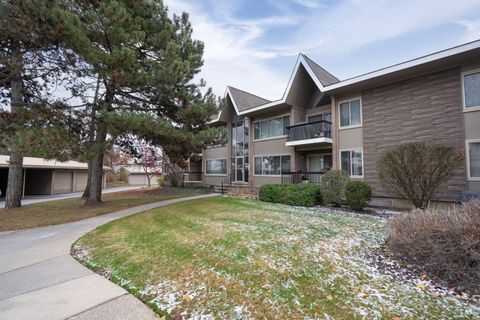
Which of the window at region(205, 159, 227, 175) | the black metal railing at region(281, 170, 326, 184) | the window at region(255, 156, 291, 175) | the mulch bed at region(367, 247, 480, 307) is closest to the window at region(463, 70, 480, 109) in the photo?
the black metal railing at region(281, 170, 326, 184)

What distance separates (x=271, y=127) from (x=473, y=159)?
11108mm

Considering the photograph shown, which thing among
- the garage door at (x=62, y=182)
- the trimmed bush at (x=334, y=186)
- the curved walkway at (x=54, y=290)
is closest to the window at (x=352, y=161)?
the trimmed bush at (x=334, y=186)

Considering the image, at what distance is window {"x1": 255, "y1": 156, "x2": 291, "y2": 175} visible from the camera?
53.4 feet

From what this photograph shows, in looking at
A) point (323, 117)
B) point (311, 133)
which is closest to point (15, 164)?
point (311, 133)

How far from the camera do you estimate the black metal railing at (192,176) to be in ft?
80.8

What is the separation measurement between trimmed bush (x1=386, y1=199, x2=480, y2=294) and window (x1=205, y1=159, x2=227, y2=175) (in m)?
17.0

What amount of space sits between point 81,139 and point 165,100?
376cm

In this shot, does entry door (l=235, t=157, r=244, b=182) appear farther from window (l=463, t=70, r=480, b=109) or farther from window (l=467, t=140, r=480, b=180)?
window (l=463, t=70, r=480, b=109)

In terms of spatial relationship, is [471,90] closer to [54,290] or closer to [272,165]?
[272,165]

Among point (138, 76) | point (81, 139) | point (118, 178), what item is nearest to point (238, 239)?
point (138, 76)

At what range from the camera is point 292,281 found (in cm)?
354

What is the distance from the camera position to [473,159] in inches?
363

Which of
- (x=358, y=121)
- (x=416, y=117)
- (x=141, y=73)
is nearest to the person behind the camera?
(x=141, y=73)

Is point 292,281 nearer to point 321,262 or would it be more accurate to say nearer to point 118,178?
point 321,262
